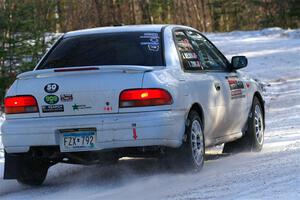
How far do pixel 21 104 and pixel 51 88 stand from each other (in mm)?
345

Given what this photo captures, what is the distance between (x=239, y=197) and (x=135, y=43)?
8.09ft

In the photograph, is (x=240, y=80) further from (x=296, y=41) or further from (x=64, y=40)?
(x=296, y=41)

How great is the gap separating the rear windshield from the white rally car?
0.01 metres

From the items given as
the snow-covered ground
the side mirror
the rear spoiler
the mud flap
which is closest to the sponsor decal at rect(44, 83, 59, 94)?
the rear spoiler

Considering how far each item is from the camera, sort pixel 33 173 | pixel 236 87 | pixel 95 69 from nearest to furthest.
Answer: pixel 95 69 < pixel 33 173 < pixel 236 87

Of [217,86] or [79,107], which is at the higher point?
[79,107]

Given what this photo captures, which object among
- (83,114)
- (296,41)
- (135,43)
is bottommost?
(296,41)

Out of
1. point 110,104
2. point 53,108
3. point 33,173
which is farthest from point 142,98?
point 33,173

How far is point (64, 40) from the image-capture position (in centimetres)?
810

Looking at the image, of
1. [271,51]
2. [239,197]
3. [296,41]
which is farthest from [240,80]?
[296,41]

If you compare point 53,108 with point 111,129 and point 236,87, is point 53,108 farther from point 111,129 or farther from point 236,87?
point 236,87

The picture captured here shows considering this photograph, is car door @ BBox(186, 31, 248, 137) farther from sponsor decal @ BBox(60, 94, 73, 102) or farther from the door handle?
sponsor decal @ BBox(60, 94, 73, 102)

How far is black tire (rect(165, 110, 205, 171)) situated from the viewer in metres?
7.11

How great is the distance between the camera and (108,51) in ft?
25.1
